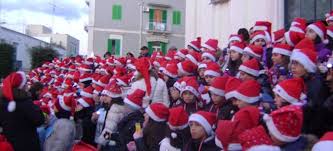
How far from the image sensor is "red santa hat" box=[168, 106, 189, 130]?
5742 mm

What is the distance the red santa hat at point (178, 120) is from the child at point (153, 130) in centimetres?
47

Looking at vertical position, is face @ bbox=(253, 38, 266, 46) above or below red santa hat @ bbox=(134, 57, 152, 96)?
above

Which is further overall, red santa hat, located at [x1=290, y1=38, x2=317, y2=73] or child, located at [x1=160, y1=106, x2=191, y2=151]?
red santa hat, located at [x1=290, y1=38, x2=317, y2=73]

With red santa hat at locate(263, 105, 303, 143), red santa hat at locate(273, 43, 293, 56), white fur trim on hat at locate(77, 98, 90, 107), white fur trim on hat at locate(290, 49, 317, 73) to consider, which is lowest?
white fur trim on hat at locate(77, 98, 90, 107)

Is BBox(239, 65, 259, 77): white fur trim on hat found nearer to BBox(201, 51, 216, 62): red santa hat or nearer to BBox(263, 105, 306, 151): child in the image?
BBox(201, 51, 216, 62): red santa hat

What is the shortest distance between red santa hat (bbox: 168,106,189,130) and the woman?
6.73ft

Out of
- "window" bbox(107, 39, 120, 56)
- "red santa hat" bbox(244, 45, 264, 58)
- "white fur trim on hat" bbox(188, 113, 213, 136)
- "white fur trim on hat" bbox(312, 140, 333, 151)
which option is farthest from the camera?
"window" bbox(107, 39, 120, 56)

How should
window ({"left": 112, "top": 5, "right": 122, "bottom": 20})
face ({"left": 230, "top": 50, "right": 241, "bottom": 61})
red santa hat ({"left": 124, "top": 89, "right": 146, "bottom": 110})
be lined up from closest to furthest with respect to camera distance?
red santa hat ({"left": 124, "top": 89, "right": 146, "bottom": 110}) < face ({"left": 230, "top": 50, "right": 241, "bottom": 61}) < window ({"left": 112, "top": 5, "right": 122, "bottom": 20})

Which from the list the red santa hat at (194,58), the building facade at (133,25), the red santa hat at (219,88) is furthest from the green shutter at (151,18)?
the red santa hat at (219,88)

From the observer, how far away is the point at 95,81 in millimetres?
9805

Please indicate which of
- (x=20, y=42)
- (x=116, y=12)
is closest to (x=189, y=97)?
(x=116, y=12)

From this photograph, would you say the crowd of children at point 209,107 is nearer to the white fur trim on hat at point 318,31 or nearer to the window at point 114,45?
the white fur trim on hat at point 318,31

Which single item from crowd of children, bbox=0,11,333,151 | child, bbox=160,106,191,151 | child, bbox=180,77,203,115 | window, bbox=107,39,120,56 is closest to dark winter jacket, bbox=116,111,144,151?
crowd of children, bbox=0,11,333,151

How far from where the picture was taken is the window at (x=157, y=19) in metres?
47.5
